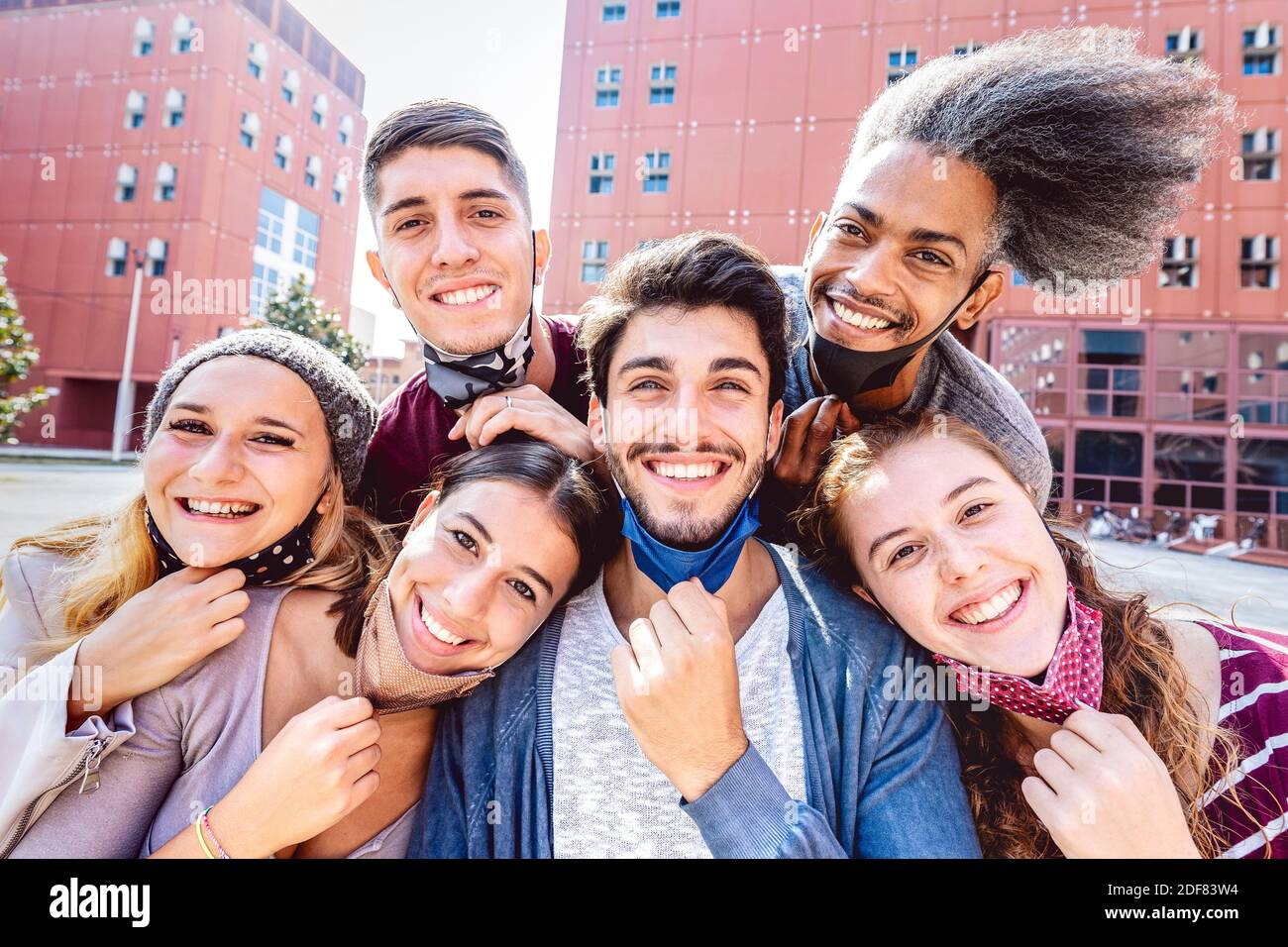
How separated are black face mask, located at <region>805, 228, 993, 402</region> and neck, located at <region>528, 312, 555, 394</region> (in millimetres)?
1034

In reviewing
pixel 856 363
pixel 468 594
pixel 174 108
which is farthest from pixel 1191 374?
pixel 174 108

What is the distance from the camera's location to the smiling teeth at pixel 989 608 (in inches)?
70.9

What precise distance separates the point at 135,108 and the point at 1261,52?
712 inches

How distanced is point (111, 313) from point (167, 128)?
4.62 m

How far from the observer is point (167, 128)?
536 inches

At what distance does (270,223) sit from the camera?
16.0m

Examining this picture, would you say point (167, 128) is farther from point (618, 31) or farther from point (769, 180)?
point (769, 180)

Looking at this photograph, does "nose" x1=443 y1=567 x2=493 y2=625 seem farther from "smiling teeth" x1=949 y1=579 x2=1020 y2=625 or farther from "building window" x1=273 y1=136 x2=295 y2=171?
"building window" x1=273 y1=136 x2=295 y2=171

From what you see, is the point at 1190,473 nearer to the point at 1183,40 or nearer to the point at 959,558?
the point at 1183,40

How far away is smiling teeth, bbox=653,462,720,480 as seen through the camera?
182 centimetres

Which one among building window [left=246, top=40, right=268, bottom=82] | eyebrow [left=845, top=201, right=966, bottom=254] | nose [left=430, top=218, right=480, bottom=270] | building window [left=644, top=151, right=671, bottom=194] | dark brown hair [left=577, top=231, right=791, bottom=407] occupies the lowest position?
dark brown hair [left=577, top=231, right=791, bottom=407]

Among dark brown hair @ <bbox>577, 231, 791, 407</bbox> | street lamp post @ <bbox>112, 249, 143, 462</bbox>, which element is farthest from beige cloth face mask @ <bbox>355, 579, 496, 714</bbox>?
street lamp post @ <bbox>112, 249, 143, 462</bbox>

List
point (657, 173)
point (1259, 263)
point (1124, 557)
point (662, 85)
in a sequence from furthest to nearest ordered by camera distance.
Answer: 1. point (657, 173)
2. point (1259, 263)
3. point (1124, 557)
4. point (662, 85)
